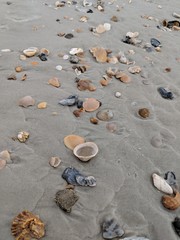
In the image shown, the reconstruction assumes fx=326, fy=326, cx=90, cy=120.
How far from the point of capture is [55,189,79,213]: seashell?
1.93 metres

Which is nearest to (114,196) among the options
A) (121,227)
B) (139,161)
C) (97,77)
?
(121,227)

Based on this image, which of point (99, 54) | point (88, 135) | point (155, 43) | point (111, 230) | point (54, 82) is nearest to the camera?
point (111, 230)

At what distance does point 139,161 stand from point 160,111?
72 cm

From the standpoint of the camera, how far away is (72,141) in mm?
2385

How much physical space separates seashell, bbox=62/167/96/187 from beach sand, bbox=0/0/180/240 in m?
0.03

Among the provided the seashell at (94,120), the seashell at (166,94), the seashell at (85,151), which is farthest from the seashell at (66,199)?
the seashell at (166,94)

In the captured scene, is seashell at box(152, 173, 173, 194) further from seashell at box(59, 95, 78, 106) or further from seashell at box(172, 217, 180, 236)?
seashell at box(59, 95, 78, 106)

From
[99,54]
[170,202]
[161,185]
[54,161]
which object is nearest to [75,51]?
[99,54]

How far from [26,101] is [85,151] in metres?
0.70

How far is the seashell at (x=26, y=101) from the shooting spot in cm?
266

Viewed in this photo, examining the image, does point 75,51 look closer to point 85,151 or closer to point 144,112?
point 144,112

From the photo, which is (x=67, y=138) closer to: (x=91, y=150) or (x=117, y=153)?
(x=91, y=150)

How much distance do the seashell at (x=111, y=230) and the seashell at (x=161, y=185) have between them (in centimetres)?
44

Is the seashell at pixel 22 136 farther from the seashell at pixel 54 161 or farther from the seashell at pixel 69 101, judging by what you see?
the seashell at pixel 69 101
